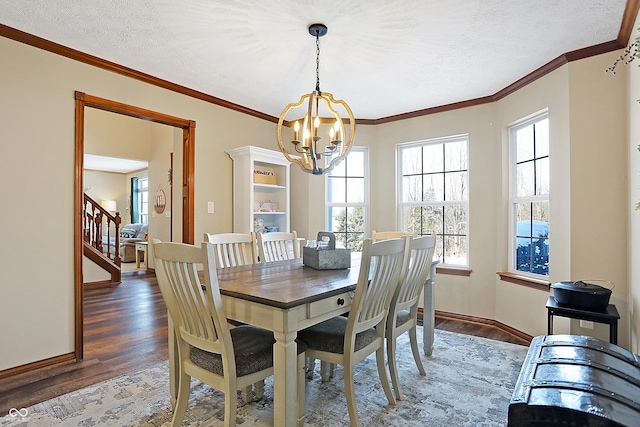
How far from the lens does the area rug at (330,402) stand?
76.2 inches

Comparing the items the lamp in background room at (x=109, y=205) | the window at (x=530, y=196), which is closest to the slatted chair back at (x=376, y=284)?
the window at (x=530, y=196)

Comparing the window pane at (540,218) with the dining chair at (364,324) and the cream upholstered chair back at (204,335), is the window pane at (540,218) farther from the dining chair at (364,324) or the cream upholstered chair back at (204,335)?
the cream upholstered chair back at (204,335)

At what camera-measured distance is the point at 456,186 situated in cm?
410

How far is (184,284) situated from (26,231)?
5.73 ft

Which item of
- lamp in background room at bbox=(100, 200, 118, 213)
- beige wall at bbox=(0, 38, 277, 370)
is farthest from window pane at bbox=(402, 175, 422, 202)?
lamp in background room at bbox=(100, 200, 118, 213)

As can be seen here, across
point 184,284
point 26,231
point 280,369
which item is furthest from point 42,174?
point 280,369

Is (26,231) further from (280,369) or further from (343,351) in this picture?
(343,351)

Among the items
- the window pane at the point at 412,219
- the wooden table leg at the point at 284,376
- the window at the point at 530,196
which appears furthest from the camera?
the window pane at the point at 412,219

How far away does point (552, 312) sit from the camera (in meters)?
2.40

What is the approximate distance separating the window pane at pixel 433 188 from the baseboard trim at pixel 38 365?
3854 mm

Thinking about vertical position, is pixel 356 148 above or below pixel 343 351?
above

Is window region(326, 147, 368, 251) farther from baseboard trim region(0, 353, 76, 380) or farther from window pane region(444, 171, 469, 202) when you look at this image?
baseboard trim region(0, 353, 76, 380)

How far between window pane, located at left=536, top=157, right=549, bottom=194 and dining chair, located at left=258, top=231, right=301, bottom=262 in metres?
2.34

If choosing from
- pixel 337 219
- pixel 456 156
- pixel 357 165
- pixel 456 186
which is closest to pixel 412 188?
pixel 456 186
